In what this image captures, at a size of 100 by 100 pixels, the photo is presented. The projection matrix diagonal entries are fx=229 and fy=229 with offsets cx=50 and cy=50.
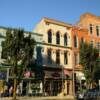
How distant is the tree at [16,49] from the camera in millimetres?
28406

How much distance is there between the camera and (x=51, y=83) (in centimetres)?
3797

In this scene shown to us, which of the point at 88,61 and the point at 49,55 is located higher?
the point at 49,55

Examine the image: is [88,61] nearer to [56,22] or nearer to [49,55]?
[49,55]

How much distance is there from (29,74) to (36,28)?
10940 mm

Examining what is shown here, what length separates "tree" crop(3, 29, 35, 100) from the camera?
93.2 feet

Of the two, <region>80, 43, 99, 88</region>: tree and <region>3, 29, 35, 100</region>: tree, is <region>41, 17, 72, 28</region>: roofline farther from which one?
<region>3, 29, 35, 100</region>: tree

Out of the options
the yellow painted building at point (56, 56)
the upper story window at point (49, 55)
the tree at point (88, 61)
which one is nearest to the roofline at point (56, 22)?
the yellow painted building at point (56, 56)

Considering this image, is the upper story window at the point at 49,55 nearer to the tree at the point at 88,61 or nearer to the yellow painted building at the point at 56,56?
the yellow painted building at the point at 56,56

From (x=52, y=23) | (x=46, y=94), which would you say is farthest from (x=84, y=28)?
(x=46, y=94)

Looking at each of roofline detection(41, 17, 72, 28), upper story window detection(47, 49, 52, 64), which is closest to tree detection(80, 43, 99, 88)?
upper story window detection(47, 49, 52, 64)

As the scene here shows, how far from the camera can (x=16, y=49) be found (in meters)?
28.6

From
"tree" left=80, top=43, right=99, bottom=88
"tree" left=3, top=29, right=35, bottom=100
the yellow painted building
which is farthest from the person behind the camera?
the yellow painted building

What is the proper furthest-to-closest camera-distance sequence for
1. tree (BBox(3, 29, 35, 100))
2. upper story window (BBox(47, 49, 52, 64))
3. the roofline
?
the roofline < upper story window (BBox(47, 49, 52, 64)) < tree (BBox(3, 29, 35, 100))

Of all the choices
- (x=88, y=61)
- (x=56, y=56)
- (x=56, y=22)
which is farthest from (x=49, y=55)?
(x=88, y=61)
